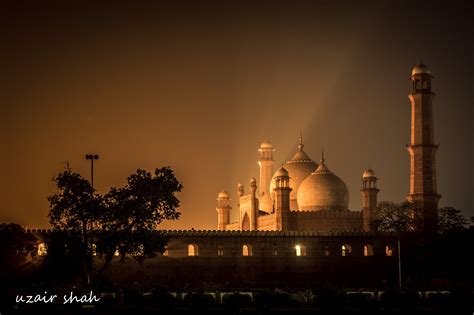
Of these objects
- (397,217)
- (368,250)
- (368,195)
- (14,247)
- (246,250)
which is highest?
(368,195)

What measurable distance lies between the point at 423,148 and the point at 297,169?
693 inches

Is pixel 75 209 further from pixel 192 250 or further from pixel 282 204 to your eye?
pixel 282 204

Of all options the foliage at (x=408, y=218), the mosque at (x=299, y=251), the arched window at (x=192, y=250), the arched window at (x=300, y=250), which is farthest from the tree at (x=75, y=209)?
the foliage at (x=408, y=218)

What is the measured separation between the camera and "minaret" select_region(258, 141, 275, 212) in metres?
90.8

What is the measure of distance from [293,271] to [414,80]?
15.7m

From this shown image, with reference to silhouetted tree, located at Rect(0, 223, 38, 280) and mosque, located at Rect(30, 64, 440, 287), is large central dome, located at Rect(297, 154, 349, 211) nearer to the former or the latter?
mosque, located at Rect(30, 64, 440, 287)

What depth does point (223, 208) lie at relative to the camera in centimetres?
9438

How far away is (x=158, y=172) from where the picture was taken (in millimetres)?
54438

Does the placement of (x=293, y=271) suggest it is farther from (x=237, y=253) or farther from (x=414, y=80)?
(x=414, y=80)

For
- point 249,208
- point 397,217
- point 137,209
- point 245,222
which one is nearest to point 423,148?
point 397,217

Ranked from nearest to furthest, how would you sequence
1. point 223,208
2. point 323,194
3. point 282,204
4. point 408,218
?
point 408,218 < point 282,204 < point 323,194 < point 223,208

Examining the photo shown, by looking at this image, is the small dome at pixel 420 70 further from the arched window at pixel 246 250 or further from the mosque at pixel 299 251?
the arched window at pixel 246 250

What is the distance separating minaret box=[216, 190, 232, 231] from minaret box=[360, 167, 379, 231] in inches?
720

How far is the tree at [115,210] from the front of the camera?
174ft
